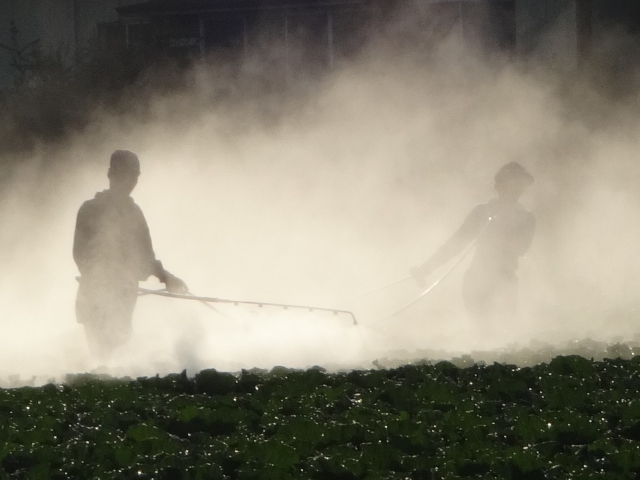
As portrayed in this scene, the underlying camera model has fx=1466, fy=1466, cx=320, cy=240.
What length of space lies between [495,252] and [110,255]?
11.8 ft

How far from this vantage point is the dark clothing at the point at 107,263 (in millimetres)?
11188

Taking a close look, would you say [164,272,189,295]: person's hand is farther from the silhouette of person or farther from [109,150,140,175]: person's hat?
the silhouette of person

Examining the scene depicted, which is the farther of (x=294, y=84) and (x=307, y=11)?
(x=307, y=11)

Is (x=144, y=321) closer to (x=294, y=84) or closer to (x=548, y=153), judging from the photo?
(x=548, y=153)

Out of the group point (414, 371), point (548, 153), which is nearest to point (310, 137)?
point (548, 153)

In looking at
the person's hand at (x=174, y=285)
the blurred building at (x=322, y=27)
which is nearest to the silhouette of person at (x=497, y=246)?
the person's hand at (x=174, y=285)

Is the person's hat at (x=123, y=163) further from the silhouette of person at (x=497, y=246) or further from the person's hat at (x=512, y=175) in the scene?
the person's hat at (x=512, y=175)

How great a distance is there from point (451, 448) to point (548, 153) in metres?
17.5

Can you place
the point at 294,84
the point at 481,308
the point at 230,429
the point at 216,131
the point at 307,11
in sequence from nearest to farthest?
the point at 230,429 < the point at 481,308 < the point at 216,131 < the point at 294,84 < the point at 307,11

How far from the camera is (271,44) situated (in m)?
32.5

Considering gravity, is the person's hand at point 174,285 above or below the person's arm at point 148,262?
below

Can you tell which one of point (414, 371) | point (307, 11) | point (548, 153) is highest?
point (307, 11)

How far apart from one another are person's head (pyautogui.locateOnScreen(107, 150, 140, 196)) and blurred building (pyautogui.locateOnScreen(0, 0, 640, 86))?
17.6 meters

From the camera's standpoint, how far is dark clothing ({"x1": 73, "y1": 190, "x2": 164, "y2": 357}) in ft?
36.7
